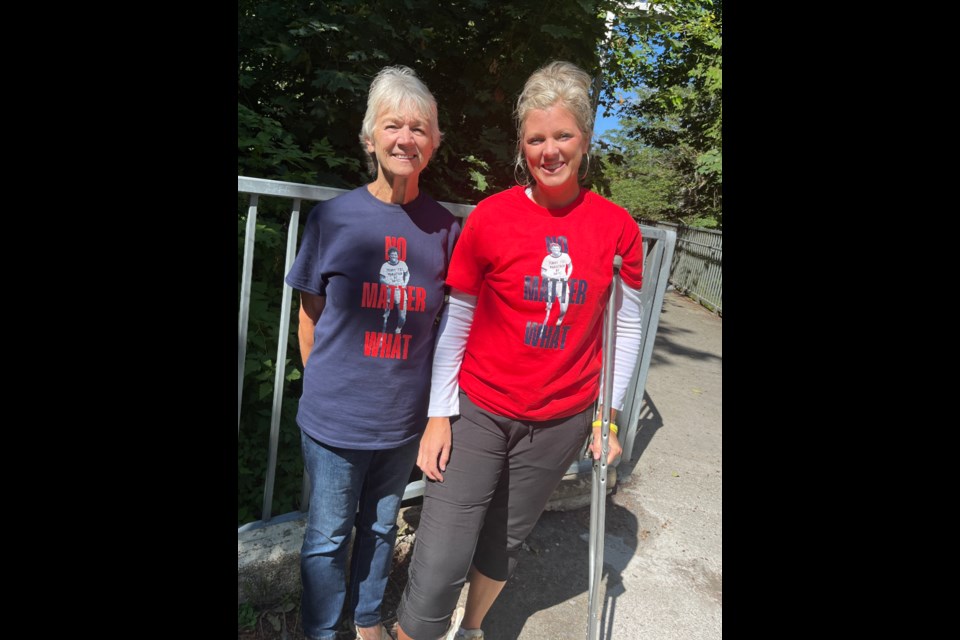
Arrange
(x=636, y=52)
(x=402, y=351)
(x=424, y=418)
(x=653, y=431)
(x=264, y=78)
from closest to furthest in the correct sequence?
1. (x=402, y=351)
2. (x=424, y=418)
3. (x=264, y=78)
4. (x=653, y=431)
5. (x=636, y=52)

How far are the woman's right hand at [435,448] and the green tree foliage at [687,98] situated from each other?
17.6 feet

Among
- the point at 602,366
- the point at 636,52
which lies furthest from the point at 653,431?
the point at 636,52

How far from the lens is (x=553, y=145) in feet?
5.21

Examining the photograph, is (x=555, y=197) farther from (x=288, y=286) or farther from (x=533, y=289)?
(x=288, y=286)

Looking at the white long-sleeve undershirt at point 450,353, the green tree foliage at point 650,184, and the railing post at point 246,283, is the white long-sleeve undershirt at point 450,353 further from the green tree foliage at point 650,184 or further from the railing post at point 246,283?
the green tree foliage at point 650,184

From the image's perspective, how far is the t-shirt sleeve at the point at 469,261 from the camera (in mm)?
1648

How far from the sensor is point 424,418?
6.05 feet

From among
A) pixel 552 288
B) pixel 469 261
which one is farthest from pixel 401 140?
pixel 552 288

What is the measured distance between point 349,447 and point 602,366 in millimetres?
926

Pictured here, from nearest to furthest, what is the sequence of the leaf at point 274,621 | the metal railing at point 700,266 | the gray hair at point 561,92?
the gray hair at point 561,92 → the leaf at point 274,621 → the metal railing at point 700,266

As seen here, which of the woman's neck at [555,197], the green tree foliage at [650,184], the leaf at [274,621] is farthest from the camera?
the green tree foliage at [650,184]

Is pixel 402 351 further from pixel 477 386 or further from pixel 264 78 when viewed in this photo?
pixel 264 78

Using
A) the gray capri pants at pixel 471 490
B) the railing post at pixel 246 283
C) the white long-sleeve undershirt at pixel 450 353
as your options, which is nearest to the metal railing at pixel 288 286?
the railing post at pixel 246 283

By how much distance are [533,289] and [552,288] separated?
0.21ft
